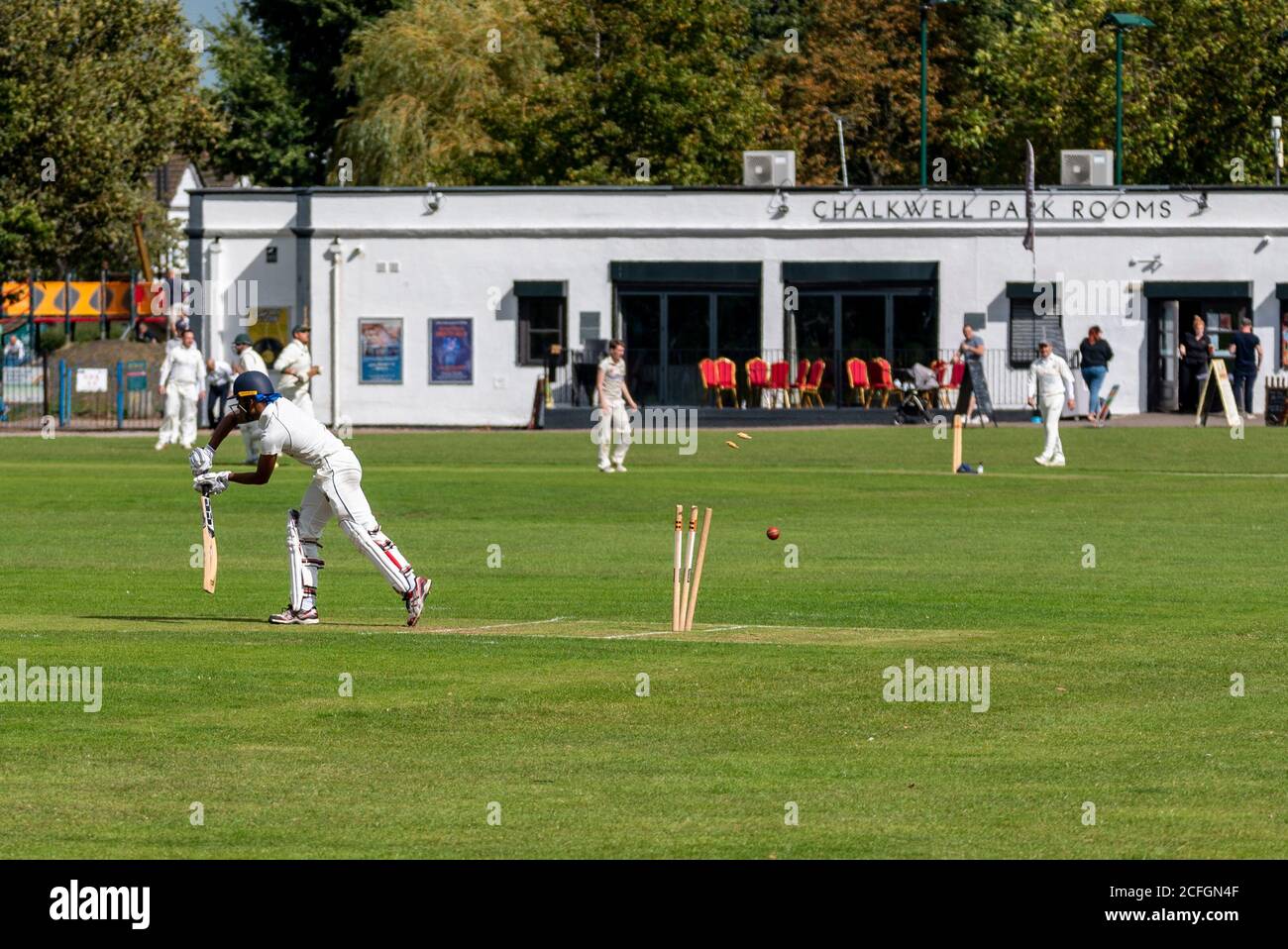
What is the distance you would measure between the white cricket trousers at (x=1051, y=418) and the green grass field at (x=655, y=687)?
6416mm

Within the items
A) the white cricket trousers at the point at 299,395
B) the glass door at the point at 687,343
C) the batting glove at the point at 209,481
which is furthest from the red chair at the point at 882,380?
the batting glove at the point at 209,481

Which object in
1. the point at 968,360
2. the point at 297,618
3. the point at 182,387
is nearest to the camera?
the point at 297,618

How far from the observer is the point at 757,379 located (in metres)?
56.0

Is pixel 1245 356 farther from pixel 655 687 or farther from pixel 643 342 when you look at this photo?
pixel 655 687

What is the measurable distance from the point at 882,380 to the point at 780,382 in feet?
7.66

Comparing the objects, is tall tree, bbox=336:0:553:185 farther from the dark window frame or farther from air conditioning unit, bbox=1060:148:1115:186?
air conditioning unit, bbox=1060:148:1115:186

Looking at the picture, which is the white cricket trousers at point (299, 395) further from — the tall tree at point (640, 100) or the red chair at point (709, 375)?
the tall tree at point (640, 100)

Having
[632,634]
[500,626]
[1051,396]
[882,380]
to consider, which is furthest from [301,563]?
[882,380]

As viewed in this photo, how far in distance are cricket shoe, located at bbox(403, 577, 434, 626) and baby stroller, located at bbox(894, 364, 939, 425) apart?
35085 millimetres

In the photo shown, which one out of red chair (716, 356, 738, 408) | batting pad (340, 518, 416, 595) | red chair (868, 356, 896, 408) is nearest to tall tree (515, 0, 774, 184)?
red chair (716, 356, 738, 408)

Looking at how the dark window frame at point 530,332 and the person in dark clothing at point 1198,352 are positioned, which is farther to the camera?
the dark window frame at point 530,332

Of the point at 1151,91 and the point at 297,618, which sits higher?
the point at 1151,91

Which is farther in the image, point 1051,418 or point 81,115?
point 81,115

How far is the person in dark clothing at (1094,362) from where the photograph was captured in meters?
51.0
